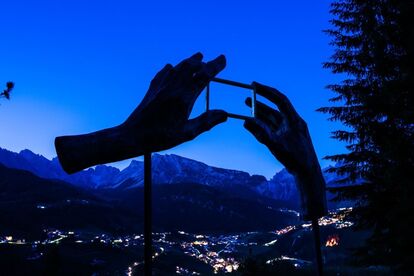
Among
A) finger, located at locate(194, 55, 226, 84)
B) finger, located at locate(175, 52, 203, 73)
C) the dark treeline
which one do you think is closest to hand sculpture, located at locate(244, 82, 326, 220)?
finger, located at locate(194, 55, 226, 84)

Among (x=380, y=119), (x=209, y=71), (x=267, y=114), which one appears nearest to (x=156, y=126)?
(x=209, y=71)

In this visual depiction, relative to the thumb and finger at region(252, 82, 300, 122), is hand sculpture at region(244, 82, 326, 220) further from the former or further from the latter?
the thumb

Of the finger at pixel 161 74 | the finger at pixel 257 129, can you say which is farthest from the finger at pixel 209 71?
the finger at pixel 257 129

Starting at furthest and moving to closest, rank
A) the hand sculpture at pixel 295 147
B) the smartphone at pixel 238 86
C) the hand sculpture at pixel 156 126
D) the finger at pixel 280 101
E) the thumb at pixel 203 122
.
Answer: the finger at pixel 280 101 < the hand sculpture at pixel 295 147 < the smartphone at pixel 238 86 < the thumb at pixel 203 122 < the hand sculpture at pixel 156 126

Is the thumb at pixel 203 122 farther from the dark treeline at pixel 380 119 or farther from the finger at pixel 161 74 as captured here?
the dark treeline at pixel 380 119

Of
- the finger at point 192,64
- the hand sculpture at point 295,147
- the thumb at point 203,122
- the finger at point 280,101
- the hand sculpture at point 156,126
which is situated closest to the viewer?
the hand sculpture at point 156,126

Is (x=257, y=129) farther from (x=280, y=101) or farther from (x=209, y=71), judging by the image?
(x=209, y=71)

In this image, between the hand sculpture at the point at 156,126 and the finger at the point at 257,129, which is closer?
the hand sculpture at the point at 156,126
